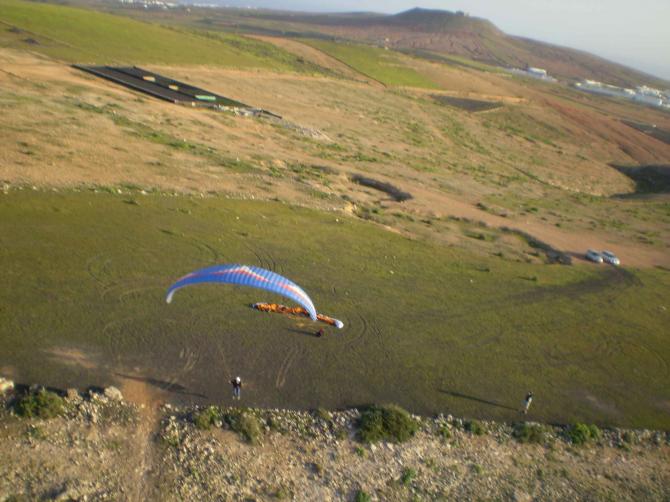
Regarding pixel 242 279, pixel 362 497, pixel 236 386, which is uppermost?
pixel 242 279

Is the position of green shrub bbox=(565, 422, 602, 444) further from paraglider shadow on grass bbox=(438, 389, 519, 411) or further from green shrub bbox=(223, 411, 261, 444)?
green shrub bbox=(223, 411, 261, 444)

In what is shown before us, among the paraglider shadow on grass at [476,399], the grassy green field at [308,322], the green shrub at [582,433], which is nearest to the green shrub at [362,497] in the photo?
the grassy green field at [308,322]

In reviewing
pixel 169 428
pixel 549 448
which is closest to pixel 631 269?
pixel 549 448

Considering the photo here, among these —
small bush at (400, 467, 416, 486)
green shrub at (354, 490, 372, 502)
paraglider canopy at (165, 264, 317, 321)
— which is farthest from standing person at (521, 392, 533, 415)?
paraglider canopy at (165, 264, 317, 321)

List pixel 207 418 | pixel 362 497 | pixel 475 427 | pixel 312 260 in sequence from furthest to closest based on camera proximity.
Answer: pixel 312 260
pixel 475 427
pixel 207 418
pixel 362 497

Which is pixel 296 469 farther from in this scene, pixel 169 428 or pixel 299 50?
pixel 299 50

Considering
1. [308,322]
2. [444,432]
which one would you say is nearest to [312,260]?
[308,322]

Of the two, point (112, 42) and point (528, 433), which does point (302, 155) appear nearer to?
point (528, 433)
